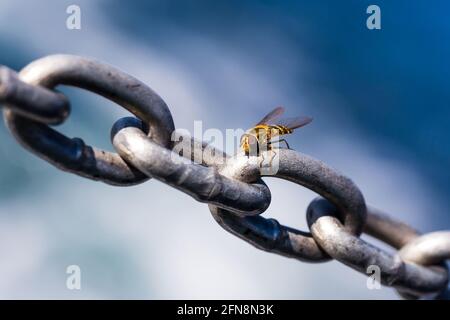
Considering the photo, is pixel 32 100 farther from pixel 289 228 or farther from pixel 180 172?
pixel 289 228

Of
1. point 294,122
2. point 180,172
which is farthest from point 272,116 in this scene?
point 180,172

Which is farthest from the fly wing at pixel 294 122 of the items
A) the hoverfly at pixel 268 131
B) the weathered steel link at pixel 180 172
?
the weathered steel link at pixel 180 172

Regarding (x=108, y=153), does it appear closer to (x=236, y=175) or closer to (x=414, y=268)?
(x=236, y=175)

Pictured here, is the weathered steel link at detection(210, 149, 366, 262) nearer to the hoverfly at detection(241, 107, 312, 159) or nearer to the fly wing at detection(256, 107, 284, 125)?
the hoverfly at detection(241, 107, 312, 159)

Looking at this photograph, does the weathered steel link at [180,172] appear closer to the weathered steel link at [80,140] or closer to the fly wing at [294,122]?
the weathered steel link at [80,140]

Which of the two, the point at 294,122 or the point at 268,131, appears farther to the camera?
the point at 294,122
